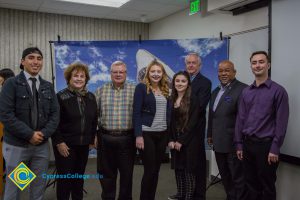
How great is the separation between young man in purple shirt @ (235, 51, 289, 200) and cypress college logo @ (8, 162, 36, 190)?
1757mm

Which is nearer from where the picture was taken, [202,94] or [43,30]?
[202,94]

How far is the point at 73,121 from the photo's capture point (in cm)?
236

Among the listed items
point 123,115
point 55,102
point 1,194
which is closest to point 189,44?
point 123,115

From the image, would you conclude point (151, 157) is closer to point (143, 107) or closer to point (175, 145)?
point (175, 145)

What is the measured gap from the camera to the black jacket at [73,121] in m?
2.35

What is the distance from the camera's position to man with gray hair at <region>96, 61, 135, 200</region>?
2.51m

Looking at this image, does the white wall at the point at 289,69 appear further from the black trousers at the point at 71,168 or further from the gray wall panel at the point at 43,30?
the gray wall panel at the point at 43,30

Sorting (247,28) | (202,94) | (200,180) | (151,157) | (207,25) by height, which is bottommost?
(200,180)

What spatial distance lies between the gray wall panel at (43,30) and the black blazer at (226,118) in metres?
3.73

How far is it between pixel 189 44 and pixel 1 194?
290 cm

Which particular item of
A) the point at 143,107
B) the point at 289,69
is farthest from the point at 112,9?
the point at 289,69

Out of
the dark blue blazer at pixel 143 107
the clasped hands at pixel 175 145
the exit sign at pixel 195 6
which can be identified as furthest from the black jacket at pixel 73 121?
the exit sign at pixel 195 6

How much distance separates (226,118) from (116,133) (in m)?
1.04

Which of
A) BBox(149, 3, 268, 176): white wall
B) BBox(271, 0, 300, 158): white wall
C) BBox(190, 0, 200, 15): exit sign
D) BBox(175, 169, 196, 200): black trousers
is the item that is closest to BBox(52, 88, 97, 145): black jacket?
BBox(175, 169, 196, 200): black trousers
